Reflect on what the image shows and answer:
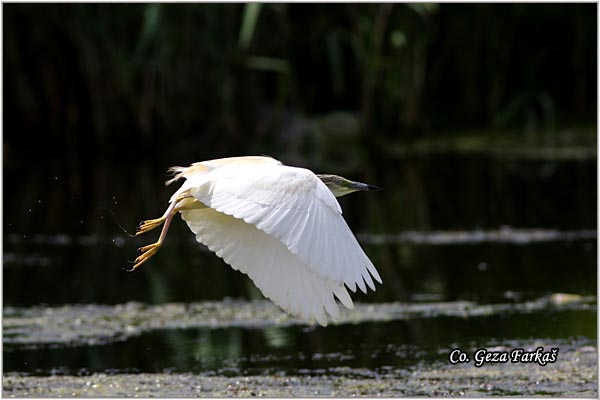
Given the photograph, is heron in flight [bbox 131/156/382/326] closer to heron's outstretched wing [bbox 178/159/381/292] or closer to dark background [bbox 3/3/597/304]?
heron's outstretched wing [bbox 178/159/381/292]

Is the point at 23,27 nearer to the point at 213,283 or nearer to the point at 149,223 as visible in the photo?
the point at 213,283

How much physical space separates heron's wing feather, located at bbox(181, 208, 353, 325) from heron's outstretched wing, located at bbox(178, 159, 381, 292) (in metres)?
0.29

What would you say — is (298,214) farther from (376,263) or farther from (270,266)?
(376,263)

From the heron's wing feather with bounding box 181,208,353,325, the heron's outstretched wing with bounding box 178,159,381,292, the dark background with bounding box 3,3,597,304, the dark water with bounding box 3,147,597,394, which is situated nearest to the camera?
the heron's outstretched wing with bounding box 178,159,381,292

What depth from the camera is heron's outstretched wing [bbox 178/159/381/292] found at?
3648mm

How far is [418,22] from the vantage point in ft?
49.8

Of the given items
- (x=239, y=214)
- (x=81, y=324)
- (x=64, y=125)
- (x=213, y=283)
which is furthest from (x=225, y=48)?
(x=239, y=214)

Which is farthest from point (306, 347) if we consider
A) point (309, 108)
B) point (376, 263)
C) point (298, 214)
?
point (309, 108)

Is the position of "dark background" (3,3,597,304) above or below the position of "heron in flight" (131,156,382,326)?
above

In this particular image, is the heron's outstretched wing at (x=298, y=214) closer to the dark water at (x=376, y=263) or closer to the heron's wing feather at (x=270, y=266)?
the heron's wing feather at (x=270, y=266)

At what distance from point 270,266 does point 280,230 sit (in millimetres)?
606

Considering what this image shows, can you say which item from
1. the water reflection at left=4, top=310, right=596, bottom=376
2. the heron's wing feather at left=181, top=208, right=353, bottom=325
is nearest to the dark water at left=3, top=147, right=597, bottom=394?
the water reflection at left=4, top=310, right=596, bottom=376

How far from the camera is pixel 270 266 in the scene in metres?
4.35

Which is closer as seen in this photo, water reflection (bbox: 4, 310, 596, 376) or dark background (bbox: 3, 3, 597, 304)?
water reflection (bbox: 4, 310, 596, 376)
